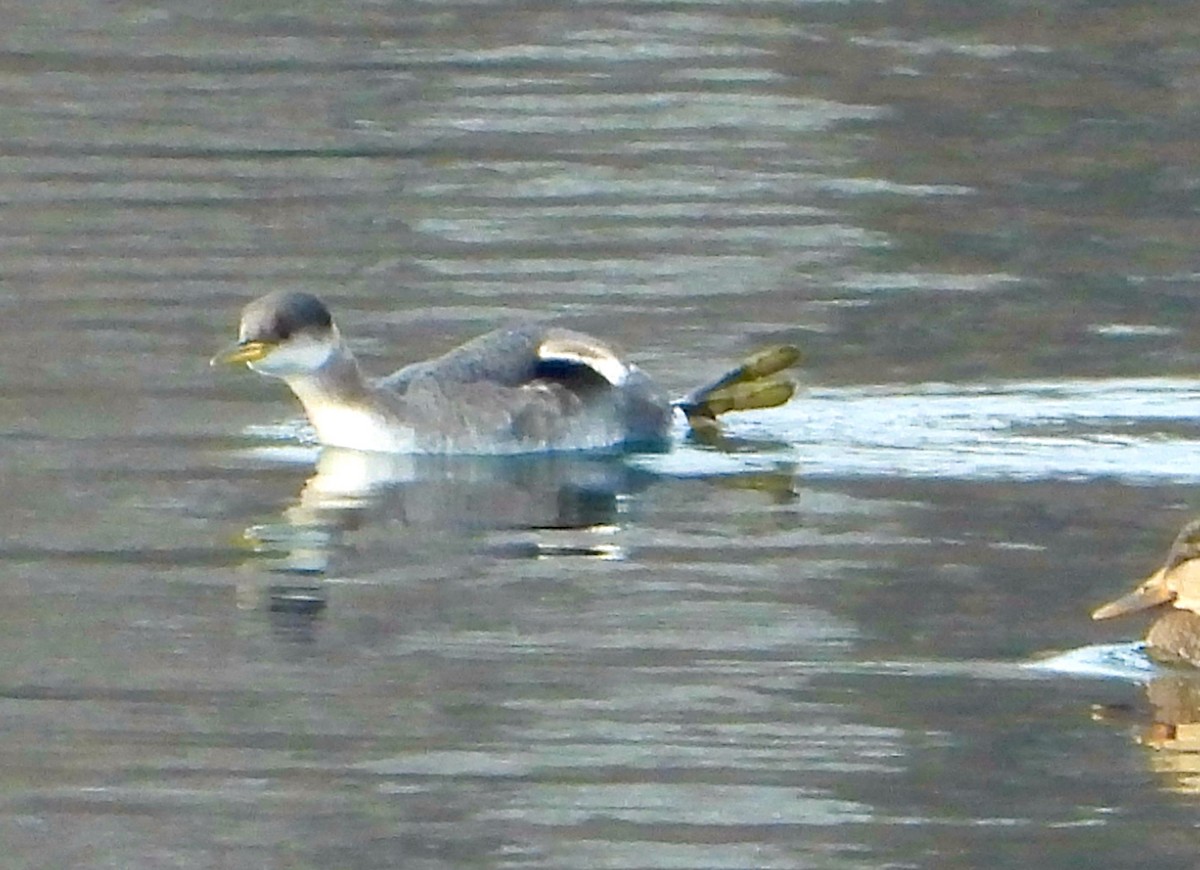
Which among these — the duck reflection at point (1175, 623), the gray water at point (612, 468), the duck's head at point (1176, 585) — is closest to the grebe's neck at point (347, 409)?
the gray water at point (612, 468)

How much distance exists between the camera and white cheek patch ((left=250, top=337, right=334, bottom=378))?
15977 millimetres

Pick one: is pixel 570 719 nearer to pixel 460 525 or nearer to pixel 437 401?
pixel 460 525

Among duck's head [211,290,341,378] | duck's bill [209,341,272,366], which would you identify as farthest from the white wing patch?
duck's bill [209,341,272,366]

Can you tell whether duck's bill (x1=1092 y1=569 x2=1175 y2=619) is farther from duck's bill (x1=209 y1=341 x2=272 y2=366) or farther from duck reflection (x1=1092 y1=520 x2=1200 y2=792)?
duck's bill (x1=209 y1=341 x2=272 y2=366)

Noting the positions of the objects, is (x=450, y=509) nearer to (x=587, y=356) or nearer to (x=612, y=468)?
(x=612, y=468)

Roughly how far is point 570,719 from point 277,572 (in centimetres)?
252

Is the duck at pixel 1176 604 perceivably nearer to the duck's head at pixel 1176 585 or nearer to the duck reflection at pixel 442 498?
the duck's head at pixel 1176 585

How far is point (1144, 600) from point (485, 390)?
460cm

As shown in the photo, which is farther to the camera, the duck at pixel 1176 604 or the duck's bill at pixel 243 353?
the duck's bill at pixel 243 353

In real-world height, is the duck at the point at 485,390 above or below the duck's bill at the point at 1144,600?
above

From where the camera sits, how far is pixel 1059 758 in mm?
10859

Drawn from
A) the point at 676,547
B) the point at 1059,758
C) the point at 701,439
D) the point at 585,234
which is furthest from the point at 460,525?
the point at 585,234

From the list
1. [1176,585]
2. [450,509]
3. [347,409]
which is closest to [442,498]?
[450,509]

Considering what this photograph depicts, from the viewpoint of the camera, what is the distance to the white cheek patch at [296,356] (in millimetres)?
15977
